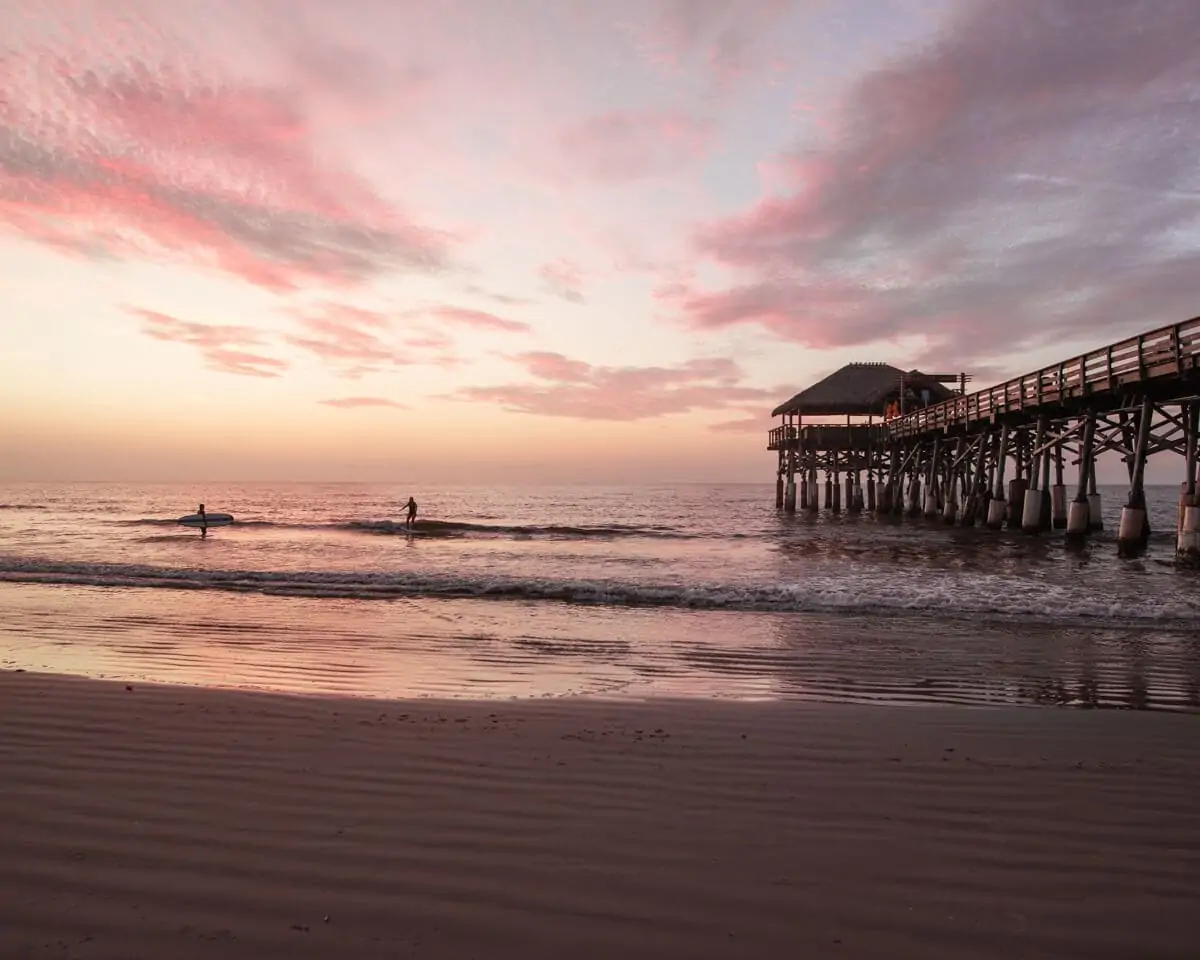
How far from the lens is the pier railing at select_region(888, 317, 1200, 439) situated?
1870cm

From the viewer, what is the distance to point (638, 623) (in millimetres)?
11758

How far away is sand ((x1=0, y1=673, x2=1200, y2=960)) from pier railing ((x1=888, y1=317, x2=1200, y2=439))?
17.2 metres

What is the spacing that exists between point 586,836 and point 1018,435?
108ft

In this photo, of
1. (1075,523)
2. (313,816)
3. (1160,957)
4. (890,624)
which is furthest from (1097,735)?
(1075,523)

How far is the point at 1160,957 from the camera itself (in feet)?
8.56

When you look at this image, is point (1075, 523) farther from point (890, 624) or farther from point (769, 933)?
point (769, 933)

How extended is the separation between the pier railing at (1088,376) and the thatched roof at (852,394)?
40.0 feet

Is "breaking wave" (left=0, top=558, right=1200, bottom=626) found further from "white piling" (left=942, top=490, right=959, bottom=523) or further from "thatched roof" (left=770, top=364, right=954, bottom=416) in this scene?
"thatched roof" (left=770, top=364, right=954, bottom=416)

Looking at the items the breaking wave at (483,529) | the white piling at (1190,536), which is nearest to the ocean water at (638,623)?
the white piling at (1190,536)

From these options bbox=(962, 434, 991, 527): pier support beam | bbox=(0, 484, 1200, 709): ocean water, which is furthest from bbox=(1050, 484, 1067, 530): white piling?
bbox=(0, 484, 1200, 709): ocean water

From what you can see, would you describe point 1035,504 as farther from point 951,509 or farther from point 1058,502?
point 951,509

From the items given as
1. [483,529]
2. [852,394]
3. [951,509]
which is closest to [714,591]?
[951,509]

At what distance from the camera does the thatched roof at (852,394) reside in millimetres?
47438

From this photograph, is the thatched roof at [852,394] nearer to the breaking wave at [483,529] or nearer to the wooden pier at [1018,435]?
the wooden pier at [1018,435]
